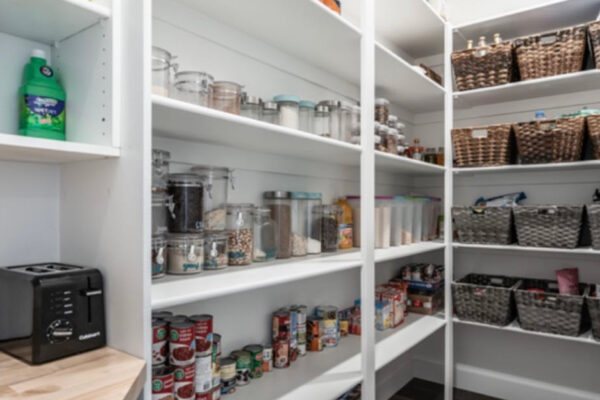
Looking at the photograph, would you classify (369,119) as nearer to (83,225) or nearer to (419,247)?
(419,247)

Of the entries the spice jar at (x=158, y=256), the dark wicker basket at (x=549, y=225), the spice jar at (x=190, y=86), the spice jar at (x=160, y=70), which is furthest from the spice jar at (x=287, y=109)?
the dark wicker basket at (x=549, y=225)

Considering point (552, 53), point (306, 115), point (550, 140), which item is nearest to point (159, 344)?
point (306, 115)

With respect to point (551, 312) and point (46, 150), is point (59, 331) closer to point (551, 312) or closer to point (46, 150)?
point (46, 150)

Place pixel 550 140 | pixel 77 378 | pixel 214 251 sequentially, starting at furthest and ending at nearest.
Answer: pixel 550 140, pixel 214 251, pixel 77 378

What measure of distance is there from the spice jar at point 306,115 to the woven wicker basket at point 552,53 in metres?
1.40

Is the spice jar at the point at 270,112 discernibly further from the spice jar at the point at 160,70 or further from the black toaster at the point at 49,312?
the black toaster at the point at 49,312

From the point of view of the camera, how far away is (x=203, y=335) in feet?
4.18

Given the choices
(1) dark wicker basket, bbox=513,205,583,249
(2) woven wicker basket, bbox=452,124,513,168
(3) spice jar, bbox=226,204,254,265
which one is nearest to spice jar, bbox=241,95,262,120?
(3) spice jar, bbox=226,204,254,265

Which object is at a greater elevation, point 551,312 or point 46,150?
point 46,150

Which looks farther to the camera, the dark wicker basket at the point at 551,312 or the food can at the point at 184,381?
the dark wicker basket at the point at 551,312

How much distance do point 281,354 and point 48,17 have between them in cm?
137

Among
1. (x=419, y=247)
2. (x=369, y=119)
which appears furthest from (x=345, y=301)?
(x=369, y=119)

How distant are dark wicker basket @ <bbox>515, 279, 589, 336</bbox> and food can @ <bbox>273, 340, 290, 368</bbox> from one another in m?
1.38

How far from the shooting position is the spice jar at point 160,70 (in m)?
1.14
